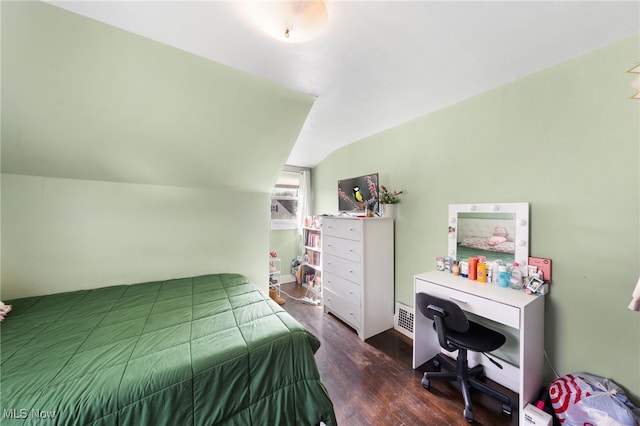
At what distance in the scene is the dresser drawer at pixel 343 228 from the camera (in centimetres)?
236

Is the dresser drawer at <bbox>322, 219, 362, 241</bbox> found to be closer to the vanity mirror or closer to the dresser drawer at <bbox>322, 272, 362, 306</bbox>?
the dresser drawer at <bbox>322, 272, 362, 306</bbox>

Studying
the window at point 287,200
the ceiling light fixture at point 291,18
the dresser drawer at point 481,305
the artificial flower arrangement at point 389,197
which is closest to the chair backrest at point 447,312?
the dresser drawer at point 481,305

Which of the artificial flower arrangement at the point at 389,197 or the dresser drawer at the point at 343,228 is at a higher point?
the artificial flower arrangement at the point at 389,197

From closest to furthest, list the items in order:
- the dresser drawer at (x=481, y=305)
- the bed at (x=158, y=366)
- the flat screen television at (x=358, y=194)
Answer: the bed at (x=158, y=366)
the dresser drawer at (x=481, y=305)
the flat screen television at (x=358, y=194)

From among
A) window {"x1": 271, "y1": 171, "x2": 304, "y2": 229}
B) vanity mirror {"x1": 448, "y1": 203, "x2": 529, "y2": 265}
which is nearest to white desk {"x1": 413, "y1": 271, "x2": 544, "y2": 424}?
vanity mirror {"x1": 448, "y1": 203, "x2": 529, "y2": 265}

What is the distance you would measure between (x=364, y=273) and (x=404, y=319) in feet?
2.37

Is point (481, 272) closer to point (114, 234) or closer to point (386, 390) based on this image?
point (386, 390)

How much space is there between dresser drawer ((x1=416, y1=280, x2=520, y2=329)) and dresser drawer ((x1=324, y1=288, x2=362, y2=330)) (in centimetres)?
88

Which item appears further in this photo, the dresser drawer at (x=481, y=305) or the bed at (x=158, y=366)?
the dresser drawer at (x=481, y=305)

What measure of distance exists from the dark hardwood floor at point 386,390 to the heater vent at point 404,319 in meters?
0.07

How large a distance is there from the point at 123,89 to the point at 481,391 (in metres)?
3.35

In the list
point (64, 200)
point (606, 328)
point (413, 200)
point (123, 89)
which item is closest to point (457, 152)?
point (413, 200)

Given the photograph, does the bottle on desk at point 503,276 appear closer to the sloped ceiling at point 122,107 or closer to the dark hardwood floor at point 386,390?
the dark hardwood floor at point 386,390

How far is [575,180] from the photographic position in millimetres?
1425
